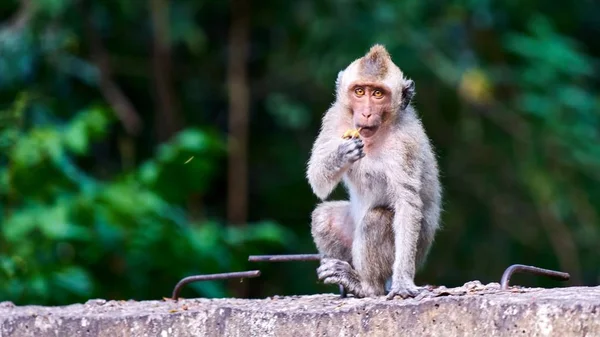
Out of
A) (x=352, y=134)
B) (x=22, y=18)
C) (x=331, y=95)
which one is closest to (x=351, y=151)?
(x=352, y=134)

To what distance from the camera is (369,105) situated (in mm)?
6508

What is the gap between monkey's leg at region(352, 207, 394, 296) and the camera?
6.48 metres

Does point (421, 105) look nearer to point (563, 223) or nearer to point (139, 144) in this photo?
point (563, 223)

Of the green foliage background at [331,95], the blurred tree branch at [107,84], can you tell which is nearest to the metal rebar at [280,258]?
the green foliage background at [331,95]

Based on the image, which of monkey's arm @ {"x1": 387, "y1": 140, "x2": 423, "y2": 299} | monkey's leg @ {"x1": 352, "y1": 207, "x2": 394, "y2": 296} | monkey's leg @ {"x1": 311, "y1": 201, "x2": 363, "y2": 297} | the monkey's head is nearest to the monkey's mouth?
the monkey's head

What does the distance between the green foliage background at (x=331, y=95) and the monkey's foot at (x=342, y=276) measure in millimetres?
4657

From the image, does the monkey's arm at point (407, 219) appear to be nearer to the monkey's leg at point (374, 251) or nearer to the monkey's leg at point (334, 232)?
the monkey's leg at point (374, 251)

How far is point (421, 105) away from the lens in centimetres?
1509

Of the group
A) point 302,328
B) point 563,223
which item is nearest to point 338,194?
point 563,223

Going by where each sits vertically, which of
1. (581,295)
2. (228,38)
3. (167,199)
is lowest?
(581,295)

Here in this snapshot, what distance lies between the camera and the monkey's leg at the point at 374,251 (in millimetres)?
6484

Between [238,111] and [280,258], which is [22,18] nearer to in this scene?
[238,111]

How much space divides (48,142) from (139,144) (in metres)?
5.49

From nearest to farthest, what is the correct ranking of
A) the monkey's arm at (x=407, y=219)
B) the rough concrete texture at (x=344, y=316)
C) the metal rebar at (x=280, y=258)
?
the rough concrete texture at (x=344, y=316) → the monkey's arm at (x=407, y=219) → the metal rebar at (x=280, y=258)
